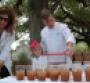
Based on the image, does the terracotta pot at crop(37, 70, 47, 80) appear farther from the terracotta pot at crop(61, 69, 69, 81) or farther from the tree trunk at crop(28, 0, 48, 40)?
the tree trunk at crop(28, 0, 48, 40)

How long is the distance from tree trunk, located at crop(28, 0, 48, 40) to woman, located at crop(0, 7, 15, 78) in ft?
9.35

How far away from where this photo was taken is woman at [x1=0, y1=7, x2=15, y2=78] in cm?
294

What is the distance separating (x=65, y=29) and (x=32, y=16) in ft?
9.04

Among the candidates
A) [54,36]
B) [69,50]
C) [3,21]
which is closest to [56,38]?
[54,36]

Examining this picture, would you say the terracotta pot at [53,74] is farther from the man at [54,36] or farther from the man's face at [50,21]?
the man's face at [50,21]

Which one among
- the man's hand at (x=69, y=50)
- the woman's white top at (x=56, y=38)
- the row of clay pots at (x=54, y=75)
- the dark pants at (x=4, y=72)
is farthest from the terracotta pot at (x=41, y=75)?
the woman's white top at (x=56, y=38)

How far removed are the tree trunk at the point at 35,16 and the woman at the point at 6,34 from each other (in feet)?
9.35

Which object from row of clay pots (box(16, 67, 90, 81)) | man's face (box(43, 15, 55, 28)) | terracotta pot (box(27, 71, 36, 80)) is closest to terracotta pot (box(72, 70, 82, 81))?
row of clay pots (box(16, 67, 90, 81))

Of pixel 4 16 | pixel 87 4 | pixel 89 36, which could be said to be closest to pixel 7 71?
pixel 4 16

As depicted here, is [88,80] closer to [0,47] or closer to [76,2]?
[0,47]

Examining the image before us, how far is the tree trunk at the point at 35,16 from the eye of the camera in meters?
5.95

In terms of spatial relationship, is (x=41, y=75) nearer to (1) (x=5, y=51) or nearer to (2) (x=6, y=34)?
(1) (x=5, y=51)

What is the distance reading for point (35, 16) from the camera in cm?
601

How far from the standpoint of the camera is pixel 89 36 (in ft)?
35.3
